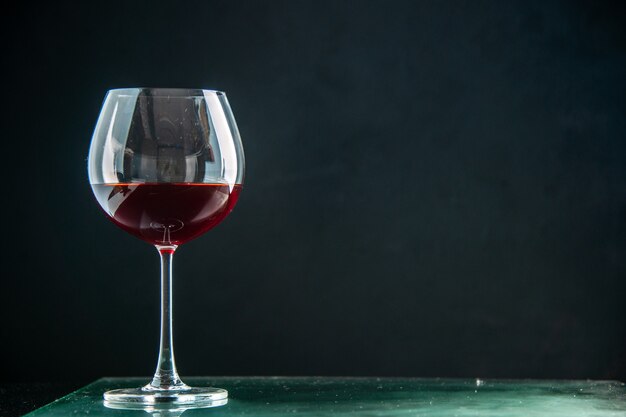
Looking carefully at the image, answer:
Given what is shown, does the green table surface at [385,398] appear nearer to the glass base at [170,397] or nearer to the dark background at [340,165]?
the glass base at [170,397]

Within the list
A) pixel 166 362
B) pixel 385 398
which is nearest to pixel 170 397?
pixel 166 362

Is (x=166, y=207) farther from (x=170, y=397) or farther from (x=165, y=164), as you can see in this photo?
(x=170, y=397)

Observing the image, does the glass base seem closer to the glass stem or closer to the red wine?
the glass stem

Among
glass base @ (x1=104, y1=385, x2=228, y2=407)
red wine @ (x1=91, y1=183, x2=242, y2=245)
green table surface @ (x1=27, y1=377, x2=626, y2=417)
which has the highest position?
red wine @ (x1=91, y1=183, x2=242, y2=245)

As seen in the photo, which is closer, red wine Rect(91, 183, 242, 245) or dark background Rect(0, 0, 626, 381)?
red wine Rect(91, 183, 242, 245)

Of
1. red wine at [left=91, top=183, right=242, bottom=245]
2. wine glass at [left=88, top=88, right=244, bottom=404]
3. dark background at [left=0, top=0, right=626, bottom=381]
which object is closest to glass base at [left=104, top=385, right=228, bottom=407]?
wine glass at [left=88, top=88, right=244, bottom=404]

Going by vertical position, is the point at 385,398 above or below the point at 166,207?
below
